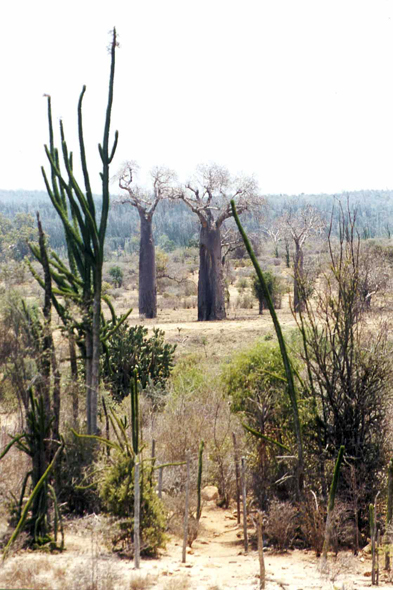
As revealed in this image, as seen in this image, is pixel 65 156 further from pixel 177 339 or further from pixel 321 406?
pixel 177 339

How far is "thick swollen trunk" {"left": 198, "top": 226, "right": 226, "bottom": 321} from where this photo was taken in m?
22.0

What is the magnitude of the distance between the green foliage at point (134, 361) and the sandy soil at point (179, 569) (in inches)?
174

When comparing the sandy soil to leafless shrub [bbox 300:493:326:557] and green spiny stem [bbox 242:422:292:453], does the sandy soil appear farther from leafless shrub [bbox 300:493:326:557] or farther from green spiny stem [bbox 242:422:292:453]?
green spiny stem [bbox 242:422:292:453]

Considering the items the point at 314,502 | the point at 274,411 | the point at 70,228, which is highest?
the point at 70,228

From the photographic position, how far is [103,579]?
4.88m

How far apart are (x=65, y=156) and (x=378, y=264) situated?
18061 mm

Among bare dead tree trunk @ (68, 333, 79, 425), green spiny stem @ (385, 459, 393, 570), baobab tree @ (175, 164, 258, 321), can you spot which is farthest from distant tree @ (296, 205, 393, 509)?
baobab tree @ (175, 164, 258, 321)

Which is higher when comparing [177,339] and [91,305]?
[91,305]

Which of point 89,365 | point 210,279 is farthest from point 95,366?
point 210,279

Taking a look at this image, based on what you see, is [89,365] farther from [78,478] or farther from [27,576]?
[27,576]

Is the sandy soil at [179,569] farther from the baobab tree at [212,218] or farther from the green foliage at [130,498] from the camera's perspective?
the baobab tree at [212,218]

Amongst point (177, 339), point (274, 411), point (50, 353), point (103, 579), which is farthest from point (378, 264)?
point (103, 579)

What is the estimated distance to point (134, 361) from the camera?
11375 mm

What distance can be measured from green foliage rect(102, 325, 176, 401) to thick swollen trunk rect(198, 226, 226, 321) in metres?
10.0
